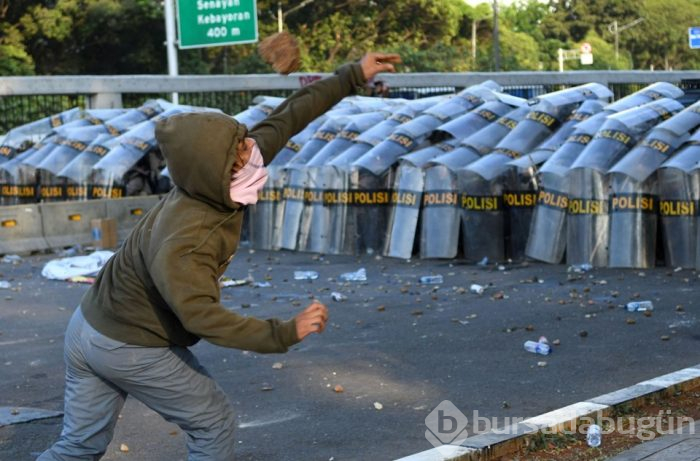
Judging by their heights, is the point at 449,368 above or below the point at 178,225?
below

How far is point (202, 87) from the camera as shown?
2612cm

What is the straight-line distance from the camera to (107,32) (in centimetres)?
4991

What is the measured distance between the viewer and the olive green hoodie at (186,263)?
4.29m

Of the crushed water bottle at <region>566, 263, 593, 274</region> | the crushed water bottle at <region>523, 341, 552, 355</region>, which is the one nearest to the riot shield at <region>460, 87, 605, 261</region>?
the crushed water bottle at <region>566, 263, 593, 274</region>

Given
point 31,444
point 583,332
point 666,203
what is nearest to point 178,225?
point 31,444

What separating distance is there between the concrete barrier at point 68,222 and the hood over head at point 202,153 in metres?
13.1

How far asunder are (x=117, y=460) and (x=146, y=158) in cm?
1276

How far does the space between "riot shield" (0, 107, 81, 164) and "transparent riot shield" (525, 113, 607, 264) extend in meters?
10.0

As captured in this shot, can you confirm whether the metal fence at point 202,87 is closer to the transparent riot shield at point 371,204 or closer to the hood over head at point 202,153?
the transparent riot shield at point 371,204

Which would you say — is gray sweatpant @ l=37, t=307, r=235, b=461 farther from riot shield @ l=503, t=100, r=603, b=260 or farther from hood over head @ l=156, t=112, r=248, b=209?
riot shield @ l=503, t=100, r=603, b=260

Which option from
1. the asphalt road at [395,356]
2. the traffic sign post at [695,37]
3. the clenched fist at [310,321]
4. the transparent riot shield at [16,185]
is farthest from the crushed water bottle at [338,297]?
the traffic sign post at [695,37]

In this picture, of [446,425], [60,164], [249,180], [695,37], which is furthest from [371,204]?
[695,37]

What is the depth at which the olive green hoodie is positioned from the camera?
14.1ft

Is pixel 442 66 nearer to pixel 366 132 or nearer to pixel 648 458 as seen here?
pixel 366 132
